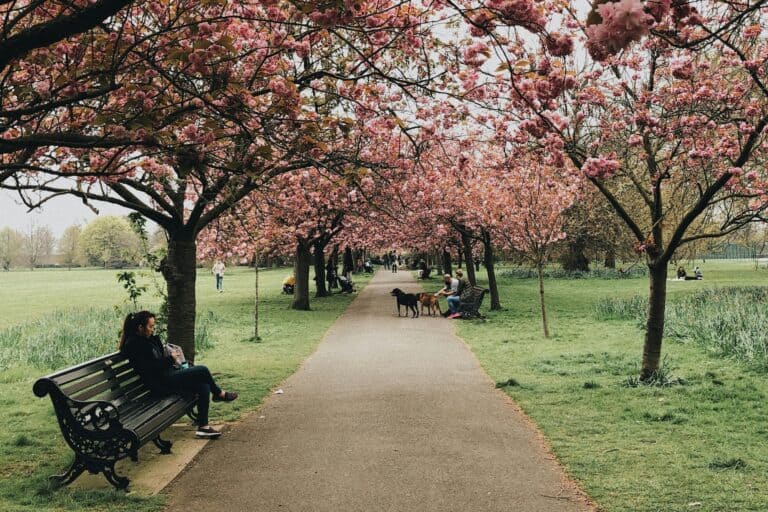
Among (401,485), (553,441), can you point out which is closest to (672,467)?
(553,441)

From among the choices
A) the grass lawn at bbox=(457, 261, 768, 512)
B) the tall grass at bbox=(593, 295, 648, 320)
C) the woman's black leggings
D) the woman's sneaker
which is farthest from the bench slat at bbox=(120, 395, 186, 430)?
the tall grass at bbox=(593, 295, 648, 320)

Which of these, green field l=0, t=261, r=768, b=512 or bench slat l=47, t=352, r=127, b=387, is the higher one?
bench slat l=47, t=352, r=127, b=387

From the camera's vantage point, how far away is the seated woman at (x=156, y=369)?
6344mm

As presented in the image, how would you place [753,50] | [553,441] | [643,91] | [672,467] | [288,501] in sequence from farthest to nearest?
[643,91]
[753,50]
[553,441]
[672,467]
[288,501]

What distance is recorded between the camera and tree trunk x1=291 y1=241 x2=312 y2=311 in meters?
23.3

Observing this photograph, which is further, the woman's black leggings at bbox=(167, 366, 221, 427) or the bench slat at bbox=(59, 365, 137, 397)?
the woman's black leggings at bbox=(167, 366, 221, 427)

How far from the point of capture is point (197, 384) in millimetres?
6594

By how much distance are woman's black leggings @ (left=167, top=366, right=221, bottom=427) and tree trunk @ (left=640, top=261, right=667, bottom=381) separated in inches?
237

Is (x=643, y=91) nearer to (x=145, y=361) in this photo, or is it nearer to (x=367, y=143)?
(x=367, y=143)

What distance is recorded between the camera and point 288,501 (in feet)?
15.3

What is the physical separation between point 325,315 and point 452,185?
6005 mm

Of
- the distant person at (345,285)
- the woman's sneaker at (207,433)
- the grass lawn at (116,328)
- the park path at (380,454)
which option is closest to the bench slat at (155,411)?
the woman's sneaker at (207,433)

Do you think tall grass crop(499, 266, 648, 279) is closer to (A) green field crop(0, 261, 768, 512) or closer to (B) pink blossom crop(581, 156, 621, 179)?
(A) green field crop(0, 261, 768, 512)

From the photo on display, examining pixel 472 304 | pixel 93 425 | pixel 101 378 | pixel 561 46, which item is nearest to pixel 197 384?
pixel 101 378
